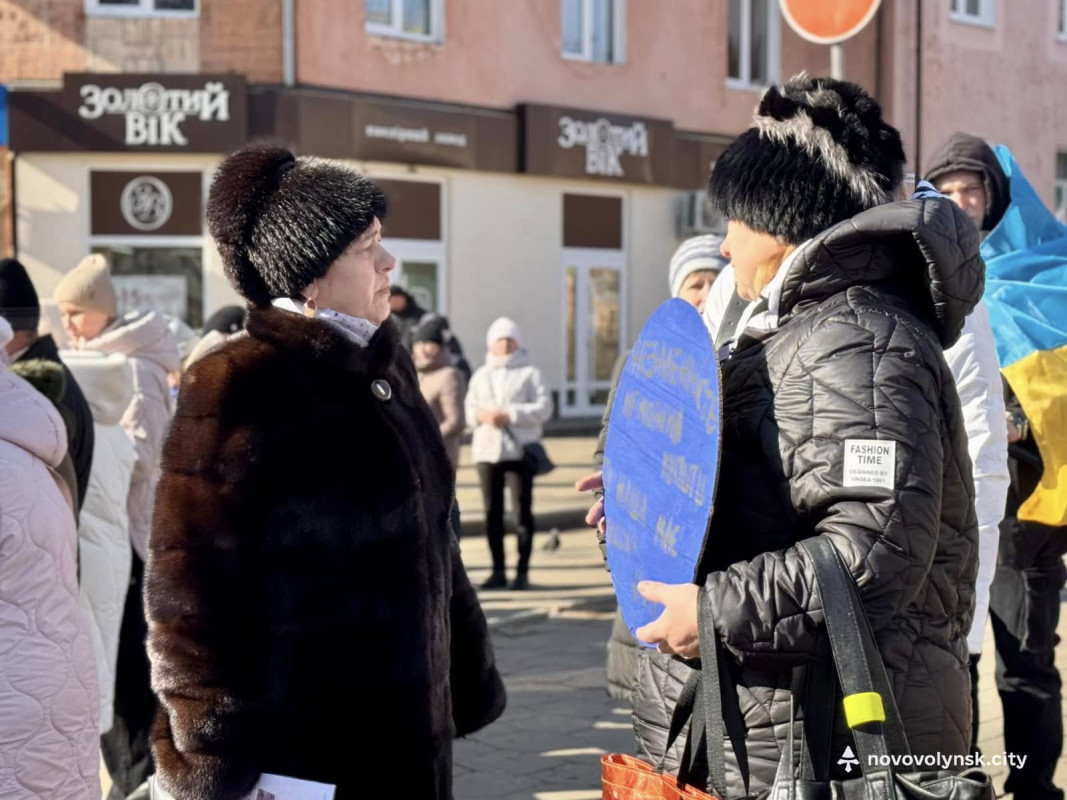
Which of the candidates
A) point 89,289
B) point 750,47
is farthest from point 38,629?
point 750,47

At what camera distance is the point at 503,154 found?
21.0 meters

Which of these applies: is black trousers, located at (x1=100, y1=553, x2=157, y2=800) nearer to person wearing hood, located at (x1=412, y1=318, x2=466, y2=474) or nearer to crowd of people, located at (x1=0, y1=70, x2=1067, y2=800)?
crowd of people, located at (x1=0, y1=70, x2=1067, y2=800)

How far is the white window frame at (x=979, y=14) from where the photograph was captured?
90.7 ft

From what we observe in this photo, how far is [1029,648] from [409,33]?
1670 cm

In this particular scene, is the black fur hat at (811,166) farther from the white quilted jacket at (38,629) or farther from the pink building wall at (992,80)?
the pink building wall at (992,80)

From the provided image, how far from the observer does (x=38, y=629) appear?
3316 mm

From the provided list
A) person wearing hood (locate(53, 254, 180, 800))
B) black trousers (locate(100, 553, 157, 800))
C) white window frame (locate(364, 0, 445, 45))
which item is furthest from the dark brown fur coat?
white window frame (locate(364, 0, 445, 45))

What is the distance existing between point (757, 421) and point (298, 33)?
17094mm

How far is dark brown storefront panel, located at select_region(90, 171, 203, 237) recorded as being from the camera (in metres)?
18.4

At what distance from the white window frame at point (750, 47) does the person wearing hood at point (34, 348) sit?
2068 centimetres

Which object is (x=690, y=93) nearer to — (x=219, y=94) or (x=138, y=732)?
(x=219, y=94)

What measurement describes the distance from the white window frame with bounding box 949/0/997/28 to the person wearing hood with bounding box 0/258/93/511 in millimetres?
25095

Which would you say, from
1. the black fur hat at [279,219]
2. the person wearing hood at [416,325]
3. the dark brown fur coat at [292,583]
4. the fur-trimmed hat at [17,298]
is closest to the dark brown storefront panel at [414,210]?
the person wearing hood at [416,325]

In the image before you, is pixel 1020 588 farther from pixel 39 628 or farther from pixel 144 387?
pixel 144 387
